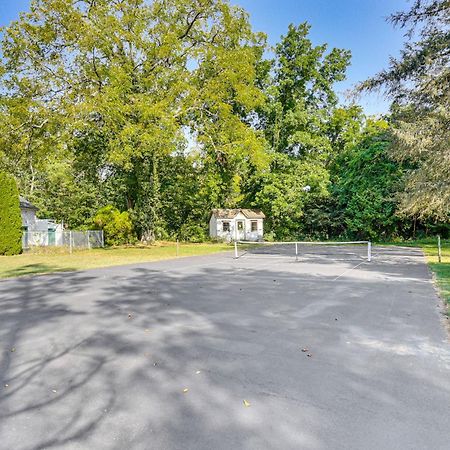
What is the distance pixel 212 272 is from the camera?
1182cm

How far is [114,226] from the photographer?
27453mm

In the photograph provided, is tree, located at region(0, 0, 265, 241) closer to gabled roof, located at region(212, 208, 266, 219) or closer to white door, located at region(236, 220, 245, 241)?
gabled roof, located at region(212, 208, 266, 219)

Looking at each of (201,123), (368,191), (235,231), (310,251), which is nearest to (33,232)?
(201,123)

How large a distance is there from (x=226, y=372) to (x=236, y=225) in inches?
1232

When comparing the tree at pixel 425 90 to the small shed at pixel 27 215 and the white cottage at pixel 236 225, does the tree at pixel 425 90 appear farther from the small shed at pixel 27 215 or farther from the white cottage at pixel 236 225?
the small shed at pixel 27 215

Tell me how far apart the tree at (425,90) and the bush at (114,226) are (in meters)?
20.0

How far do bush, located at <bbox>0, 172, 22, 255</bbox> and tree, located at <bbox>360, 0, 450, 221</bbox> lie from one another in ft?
61.5

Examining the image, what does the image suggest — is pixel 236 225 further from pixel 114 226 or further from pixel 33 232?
pixel 33 232

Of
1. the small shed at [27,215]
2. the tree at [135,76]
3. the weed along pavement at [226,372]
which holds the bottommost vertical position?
the weed along pavement at [226,372]

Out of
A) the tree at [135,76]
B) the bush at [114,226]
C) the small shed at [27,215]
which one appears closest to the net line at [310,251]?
the tree at [135,76]

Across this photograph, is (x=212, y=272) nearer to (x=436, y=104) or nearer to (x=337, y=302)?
(x=337, y=302)

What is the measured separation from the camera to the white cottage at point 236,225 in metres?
34.9

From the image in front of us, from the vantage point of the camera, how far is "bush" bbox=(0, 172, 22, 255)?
795 inches

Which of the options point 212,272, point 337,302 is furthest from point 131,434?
point 212,272
